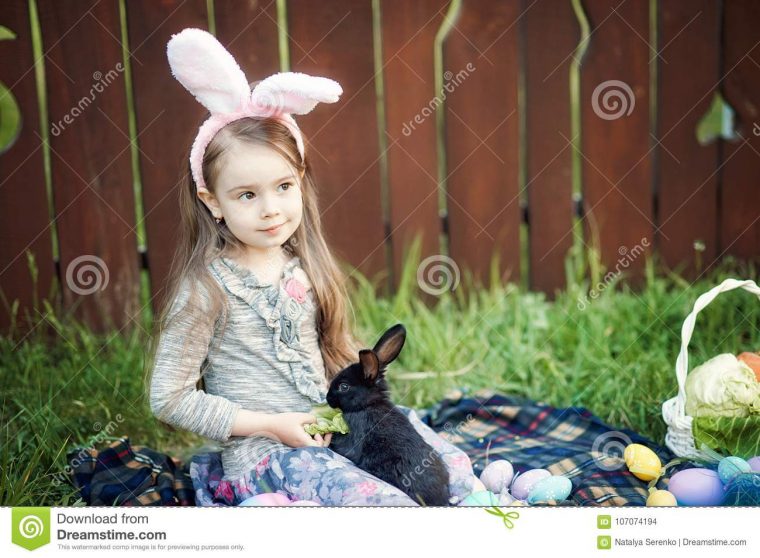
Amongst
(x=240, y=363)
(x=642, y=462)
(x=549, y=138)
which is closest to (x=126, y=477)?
(x=240, y=363)

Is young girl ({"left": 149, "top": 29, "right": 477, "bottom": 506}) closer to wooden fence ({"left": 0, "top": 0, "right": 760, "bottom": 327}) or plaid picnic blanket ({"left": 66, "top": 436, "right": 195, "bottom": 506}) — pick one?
plaid picnic blanket ({"left": 66, "top": 436, "right": 195, "bottom": 506})

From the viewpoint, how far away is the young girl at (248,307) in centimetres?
175

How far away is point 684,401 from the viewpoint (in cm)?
197

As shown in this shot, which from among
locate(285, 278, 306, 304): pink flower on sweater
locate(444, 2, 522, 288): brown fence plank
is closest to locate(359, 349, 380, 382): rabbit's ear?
locate(285, 278, 306, 304): pink flower on sweater

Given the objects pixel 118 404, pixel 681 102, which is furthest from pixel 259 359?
pixel 681 102

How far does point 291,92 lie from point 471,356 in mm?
1048

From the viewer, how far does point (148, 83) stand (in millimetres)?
2299

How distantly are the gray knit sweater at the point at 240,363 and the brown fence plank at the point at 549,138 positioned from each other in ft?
3.56

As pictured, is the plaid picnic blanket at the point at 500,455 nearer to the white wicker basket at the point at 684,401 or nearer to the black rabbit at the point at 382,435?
the white wicker basket at the point at 684,401

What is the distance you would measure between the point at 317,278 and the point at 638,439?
816 mm

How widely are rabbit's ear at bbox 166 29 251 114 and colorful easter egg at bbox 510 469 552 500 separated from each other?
0.93 meters

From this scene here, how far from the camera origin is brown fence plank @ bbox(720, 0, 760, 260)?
7.93ft

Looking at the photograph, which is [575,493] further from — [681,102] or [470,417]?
[681,102]
